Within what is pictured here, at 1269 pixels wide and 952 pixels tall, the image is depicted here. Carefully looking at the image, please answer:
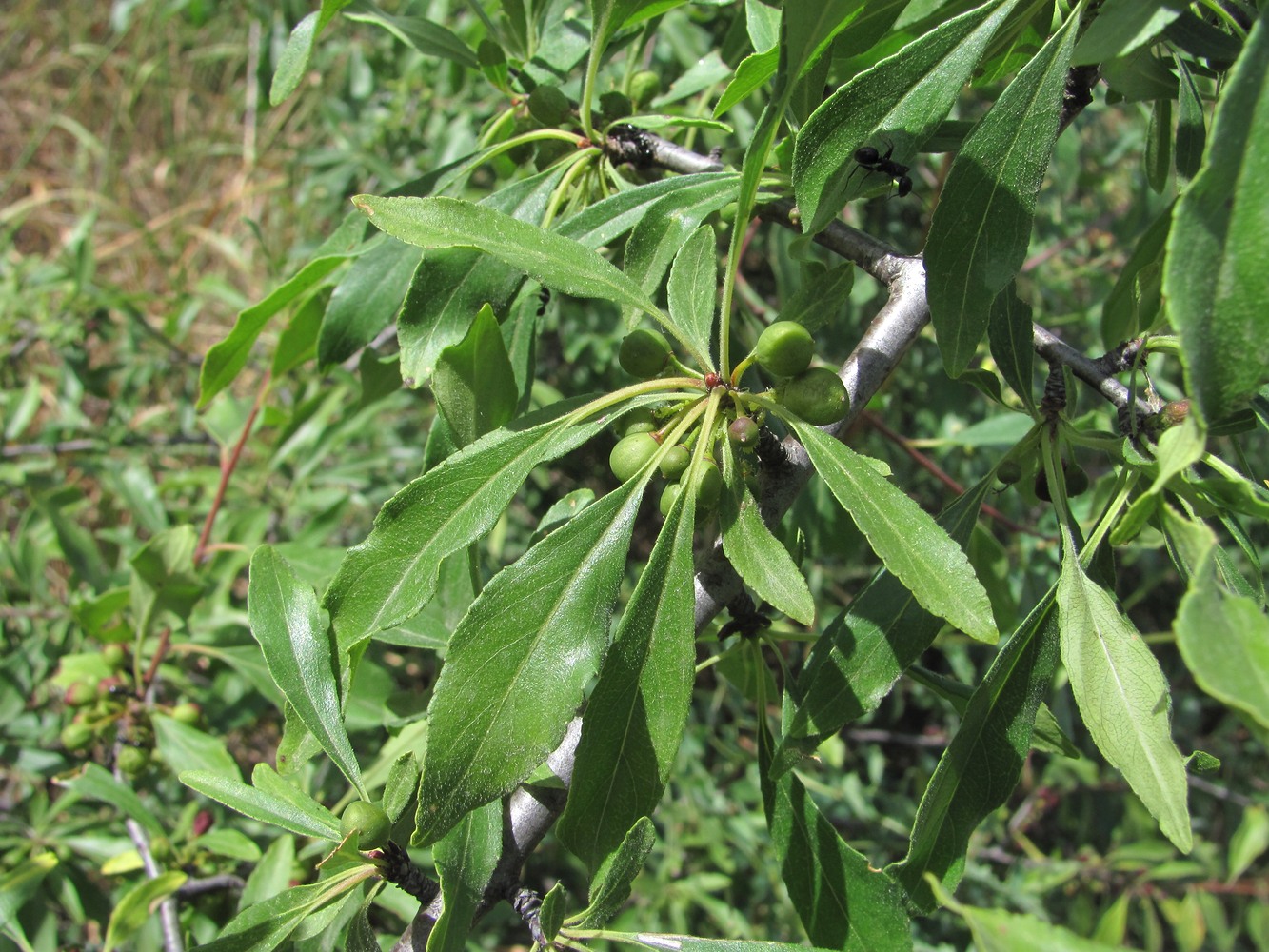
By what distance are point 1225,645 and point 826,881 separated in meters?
0.55

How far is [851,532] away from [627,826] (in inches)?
36.7

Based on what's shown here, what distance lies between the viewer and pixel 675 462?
2.64ft

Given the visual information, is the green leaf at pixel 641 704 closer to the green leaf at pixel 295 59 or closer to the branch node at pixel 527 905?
the branch node at pixel 527 905

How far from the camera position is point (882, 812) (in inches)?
112

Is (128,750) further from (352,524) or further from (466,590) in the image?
(352,524)

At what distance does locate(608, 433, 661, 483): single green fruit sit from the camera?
2.65 feet

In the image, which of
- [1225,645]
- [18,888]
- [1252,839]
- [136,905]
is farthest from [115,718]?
[1252,839]

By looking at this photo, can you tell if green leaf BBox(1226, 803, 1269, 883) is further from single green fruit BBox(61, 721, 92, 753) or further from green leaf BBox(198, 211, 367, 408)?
single green fruit BBox(61, 721, 92, 753)

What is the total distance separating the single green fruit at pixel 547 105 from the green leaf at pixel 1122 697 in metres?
0.80

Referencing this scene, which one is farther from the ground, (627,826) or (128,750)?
(627,826)

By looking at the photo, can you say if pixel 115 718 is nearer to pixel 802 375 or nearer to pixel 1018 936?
pixel 802 375

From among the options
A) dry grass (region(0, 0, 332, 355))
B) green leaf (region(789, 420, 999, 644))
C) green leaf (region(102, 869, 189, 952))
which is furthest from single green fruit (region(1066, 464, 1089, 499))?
dry grass (region(0, 0, 332, 355))

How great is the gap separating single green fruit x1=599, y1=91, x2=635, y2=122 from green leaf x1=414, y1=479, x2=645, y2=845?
2.11 feet

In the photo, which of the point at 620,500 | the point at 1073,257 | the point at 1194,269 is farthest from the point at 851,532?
the point at 1073,257
